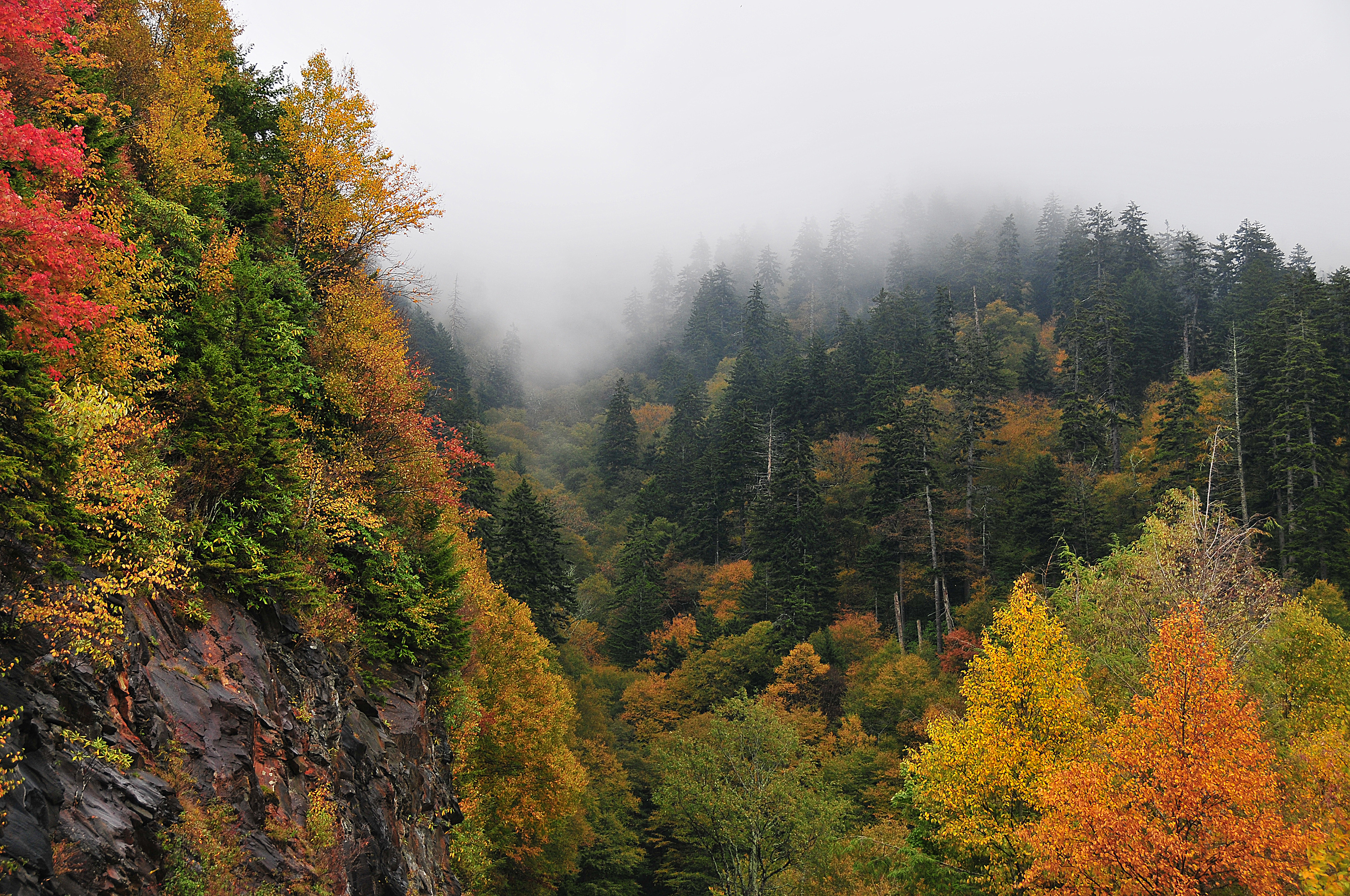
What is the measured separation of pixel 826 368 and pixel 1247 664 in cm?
5022

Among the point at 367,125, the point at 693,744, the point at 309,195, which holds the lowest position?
the point at 693,744

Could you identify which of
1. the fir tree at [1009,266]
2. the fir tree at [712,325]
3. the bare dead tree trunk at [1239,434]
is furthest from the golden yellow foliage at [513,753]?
the fir tree at [1009,266]

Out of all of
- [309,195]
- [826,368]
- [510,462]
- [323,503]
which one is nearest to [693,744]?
[323,503]

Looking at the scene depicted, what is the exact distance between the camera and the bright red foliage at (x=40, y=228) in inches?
378

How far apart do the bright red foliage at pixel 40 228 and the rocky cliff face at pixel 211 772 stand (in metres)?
4.54

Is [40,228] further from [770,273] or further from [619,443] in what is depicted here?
[770,273]

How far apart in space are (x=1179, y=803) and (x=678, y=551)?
49610mm

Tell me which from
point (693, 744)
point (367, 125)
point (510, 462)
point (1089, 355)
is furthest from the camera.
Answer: point (510, 462)

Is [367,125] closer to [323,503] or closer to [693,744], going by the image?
[323,503]

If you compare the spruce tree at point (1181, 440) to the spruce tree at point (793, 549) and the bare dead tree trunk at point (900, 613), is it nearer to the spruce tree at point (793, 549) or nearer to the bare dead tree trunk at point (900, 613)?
the bare dead tree trunk at point (900, 613)

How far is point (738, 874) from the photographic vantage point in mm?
33438

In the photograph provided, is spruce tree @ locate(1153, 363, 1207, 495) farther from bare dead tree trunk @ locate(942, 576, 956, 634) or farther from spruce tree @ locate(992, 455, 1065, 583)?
bare dead tree trunk @ locate(942, 576, 956, 634)

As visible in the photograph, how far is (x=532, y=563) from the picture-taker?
153 ft

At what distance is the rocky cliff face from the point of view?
830 centimetres
